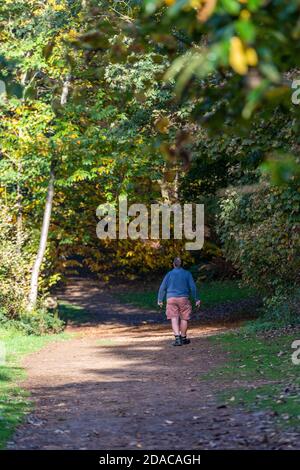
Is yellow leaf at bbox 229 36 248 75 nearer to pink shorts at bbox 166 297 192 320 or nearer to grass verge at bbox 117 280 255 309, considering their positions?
pink shorts at bbox 166 297 192 320

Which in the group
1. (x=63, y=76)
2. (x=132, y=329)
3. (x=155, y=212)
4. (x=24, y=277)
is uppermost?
(x=63, y=76)

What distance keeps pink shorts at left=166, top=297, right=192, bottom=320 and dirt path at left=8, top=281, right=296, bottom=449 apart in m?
0.76

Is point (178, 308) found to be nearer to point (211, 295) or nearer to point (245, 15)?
point (245, 15)

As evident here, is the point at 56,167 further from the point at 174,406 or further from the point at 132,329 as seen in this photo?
the point at 174,406

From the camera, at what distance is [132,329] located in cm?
2736

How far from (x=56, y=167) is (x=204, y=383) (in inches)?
582

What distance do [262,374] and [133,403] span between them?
294 cm

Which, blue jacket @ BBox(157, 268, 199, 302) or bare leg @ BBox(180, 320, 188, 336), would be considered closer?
blue jacket @ BBox(157, 268, 199, 302)

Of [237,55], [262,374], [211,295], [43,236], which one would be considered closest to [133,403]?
[262,374]

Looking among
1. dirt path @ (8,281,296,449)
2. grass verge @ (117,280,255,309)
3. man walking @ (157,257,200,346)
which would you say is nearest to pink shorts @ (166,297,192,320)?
man walking @ (157,257,200,346)

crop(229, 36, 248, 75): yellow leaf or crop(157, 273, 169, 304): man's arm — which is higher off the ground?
crop(229, 36, 248, 75): yellow leaf

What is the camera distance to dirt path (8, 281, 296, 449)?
335 inches
